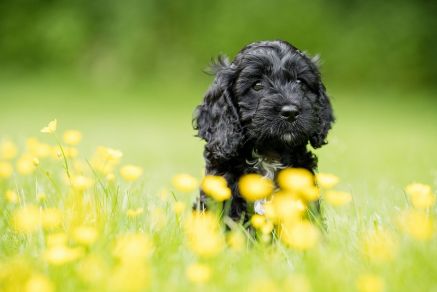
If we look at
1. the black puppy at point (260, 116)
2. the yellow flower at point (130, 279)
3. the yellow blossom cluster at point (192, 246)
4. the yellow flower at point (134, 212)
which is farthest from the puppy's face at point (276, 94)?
the yellow flower at point (130, 279)

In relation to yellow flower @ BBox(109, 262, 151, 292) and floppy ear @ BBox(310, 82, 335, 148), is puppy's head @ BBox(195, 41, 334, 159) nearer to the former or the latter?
floppy ear @ BBox(310, 82, 335, 148)

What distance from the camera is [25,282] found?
8.82ft

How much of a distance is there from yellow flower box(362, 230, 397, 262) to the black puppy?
3.05 feet

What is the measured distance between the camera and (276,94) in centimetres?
409

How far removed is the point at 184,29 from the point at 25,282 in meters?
19.6

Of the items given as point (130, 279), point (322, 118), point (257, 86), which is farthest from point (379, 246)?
point (322, 118)

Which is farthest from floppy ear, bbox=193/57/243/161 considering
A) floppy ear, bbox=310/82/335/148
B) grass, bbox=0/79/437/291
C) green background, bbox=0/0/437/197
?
green background, bbox=0/0/437/197

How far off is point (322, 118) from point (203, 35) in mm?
17062

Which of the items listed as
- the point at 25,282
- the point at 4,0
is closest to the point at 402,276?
the point at 25,282

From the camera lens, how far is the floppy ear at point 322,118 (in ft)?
14.7

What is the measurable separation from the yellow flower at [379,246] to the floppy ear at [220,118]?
4.01ft

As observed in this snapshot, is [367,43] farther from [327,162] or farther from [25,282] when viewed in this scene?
[25,282]

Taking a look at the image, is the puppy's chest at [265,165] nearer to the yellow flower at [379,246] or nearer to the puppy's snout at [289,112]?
the puppy's snout at [289,112]

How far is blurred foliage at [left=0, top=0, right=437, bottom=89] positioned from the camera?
20203mm
